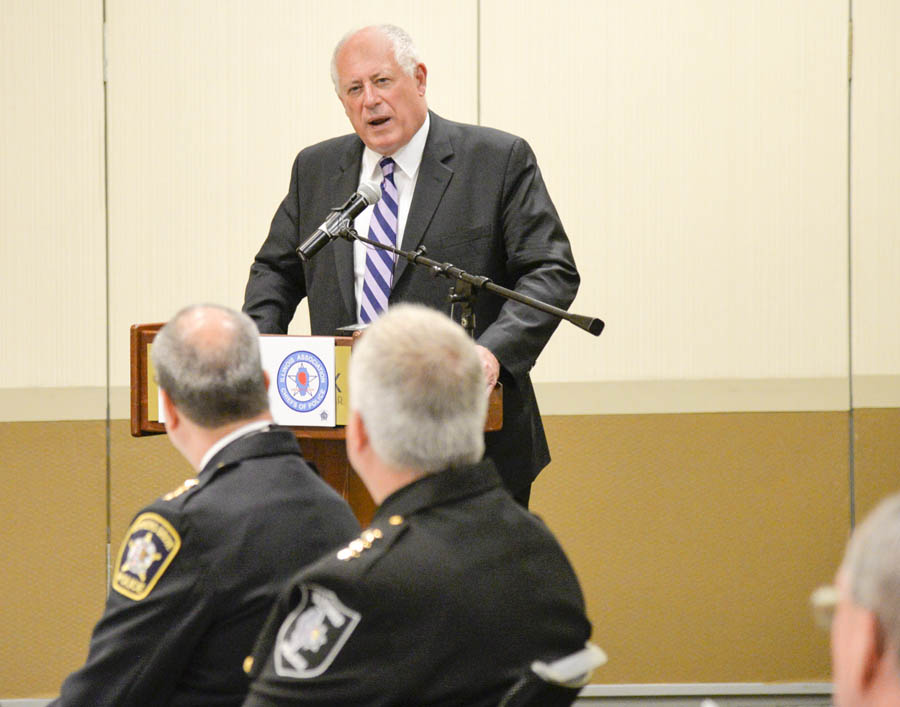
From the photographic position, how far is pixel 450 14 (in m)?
3.98

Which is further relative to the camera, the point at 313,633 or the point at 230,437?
the point at 230,437

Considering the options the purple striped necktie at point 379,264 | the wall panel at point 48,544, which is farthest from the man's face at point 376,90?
the wall panel at point 48,544

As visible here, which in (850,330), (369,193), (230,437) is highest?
(369,193)

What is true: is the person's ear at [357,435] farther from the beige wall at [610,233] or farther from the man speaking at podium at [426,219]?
the beige wall at [610,233]

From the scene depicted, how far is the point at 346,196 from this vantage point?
2.92 metres

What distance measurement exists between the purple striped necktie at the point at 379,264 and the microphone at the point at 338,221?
0.20m

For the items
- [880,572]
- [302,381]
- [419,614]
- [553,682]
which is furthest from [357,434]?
[302,381]

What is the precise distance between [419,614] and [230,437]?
0.54m

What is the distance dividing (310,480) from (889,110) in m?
2.84

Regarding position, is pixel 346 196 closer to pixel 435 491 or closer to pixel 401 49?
pixel 401 49

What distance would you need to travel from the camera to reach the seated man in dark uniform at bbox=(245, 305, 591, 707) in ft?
4.42

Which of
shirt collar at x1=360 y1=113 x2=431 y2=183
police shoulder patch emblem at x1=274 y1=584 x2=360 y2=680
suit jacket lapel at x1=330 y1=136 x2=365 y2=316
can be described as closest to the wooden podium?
suit jacket lapel at x1=330 y1=136 x2=365 y2=316

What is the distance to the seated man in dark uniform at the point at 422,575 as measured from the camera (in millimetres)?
1348

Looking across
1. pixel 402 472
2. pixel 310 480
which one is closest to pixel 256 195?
pixel 310 480
